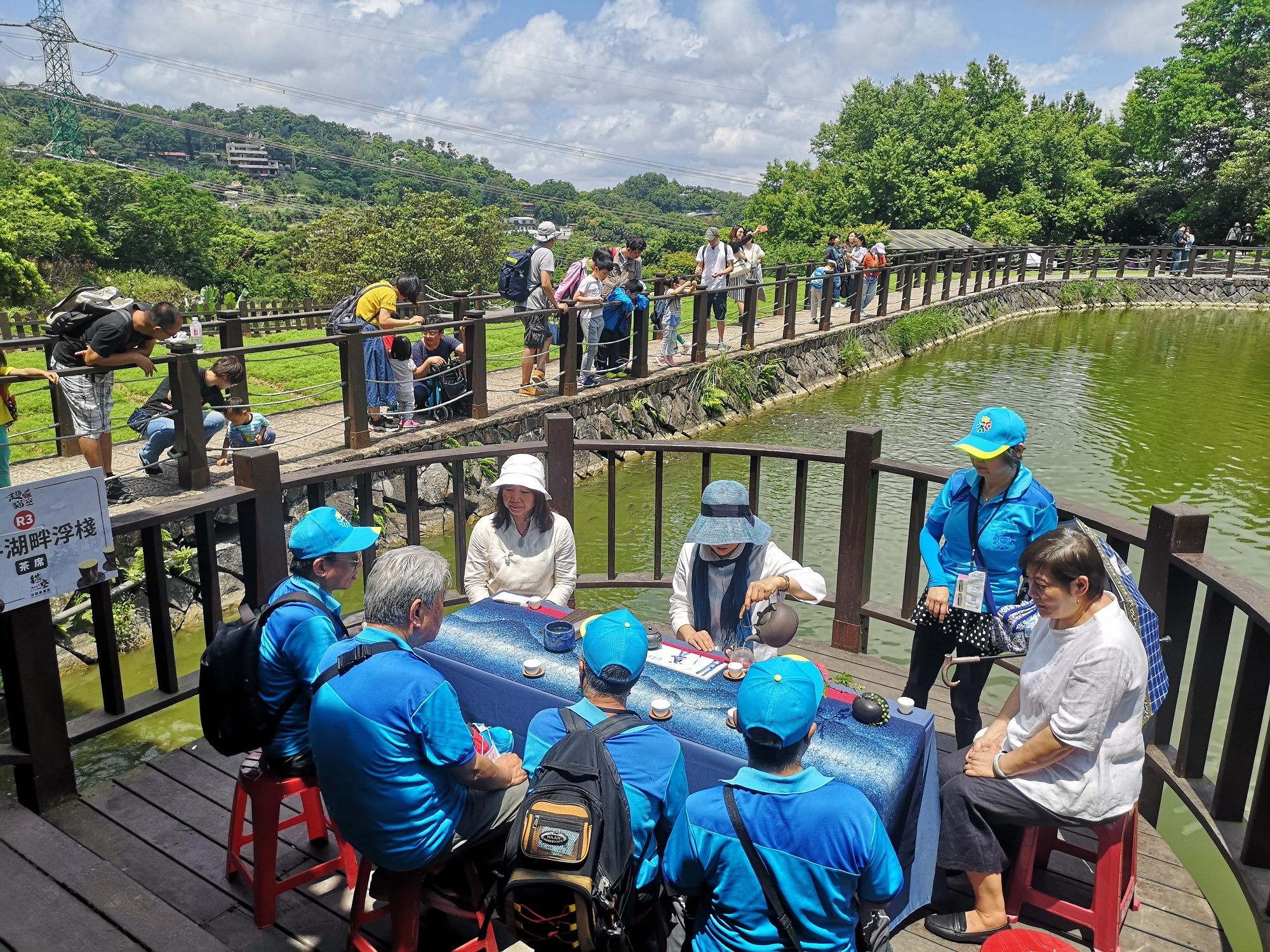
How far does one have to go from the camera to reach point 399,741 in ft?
7.72

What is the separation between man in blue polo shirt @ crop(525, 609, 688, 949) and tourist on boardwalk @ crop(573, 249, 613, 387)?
26.8ft

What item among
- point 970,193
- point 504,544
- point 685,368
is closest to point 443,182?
point 970,193

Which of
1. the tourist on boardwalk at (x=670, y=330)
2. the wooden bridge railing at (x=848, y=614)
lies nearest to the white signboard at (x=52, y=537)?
the wooden bridge railing at (x=848, y=614)

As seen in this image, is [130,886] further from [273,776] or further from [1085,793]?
[1085,793]

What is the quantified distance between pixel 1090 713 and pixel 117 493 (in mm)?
6594

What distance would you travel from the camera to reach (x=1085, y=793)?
265 centimetres

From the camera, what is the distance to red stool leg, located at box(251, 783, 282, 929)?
2830 mm

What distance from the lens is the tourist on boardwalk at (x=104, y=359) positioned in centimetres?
649

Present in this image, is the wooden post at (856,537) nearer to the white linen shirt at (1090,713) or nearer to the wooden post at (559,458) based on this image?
the wooden post at (559,458)

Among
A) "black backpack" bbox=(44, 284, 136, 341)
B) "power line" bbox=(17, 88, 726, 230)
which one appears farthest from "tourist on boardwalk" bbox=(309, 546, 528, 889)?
"power line" bbox=(17, 88, 726, 230)

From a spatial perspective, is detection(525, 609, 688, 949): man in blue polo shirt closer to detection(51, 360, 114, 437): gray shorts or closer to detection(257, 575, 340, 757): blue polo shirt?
detection(257, 575, 340, 757): blue polo shirt

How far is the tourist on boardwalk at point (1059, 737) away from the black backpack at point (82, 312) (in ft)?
21.0

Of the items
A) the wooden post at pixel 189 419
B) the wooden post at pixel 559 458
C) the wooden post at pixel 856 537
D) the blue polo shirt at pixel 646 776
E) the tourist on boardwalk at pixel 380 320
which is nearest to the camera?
the blue polo shirt at pixel 646 776

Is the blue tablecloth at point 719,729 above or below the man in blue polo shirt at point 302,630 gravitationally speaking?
below
